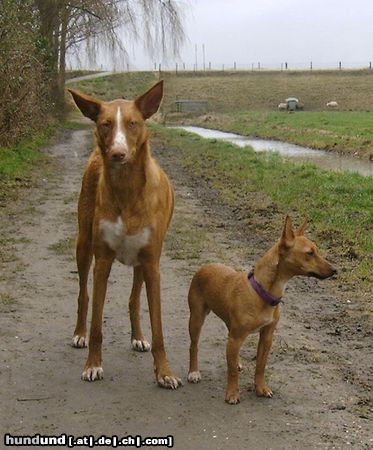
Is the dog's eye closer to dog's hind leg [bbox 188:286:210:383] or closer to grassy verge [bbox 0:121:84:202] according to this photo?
dog's hind leg [bbox 188:286:210:383]

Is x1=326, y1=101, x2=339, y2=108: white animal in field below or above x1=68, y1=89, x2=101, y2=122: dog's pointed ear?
below

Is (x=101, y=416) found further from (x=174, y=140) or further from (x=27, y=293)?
(x=174, y=140)

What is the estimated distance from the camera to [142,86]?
62.2m

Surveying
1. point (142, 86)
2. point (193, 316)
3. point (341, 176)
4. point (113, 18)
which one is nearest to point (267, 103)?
point (142, 86)

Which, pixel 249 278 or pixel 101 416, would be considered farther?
pixel 249 278

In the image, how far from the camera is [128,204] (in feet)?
16.7

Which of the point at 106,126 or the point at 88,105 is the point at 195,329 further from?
the point at 88,105

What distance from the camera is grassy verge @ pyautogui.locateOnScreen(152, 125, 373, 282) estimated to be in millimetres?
9391

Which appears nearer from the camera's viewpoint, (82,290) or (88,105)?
(88,105)

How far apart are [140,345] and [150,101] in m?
2.00

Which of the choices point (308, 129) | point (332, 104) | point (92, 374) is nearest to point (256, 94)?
point (332, 104)

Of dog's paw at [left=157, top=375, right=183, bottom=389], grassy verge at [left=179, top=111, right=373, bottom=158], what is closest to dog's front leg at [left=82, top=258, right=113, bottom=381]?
dog's paw at [left=157, top=375, right=183, bottom=389]

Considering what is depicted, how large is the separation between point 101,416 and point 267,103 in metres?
55.7

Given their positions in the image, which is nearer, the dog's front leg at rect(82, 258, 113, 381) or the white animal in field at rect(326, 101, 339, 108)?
the dog's front leg at rect(82, 258, 113, 381)
